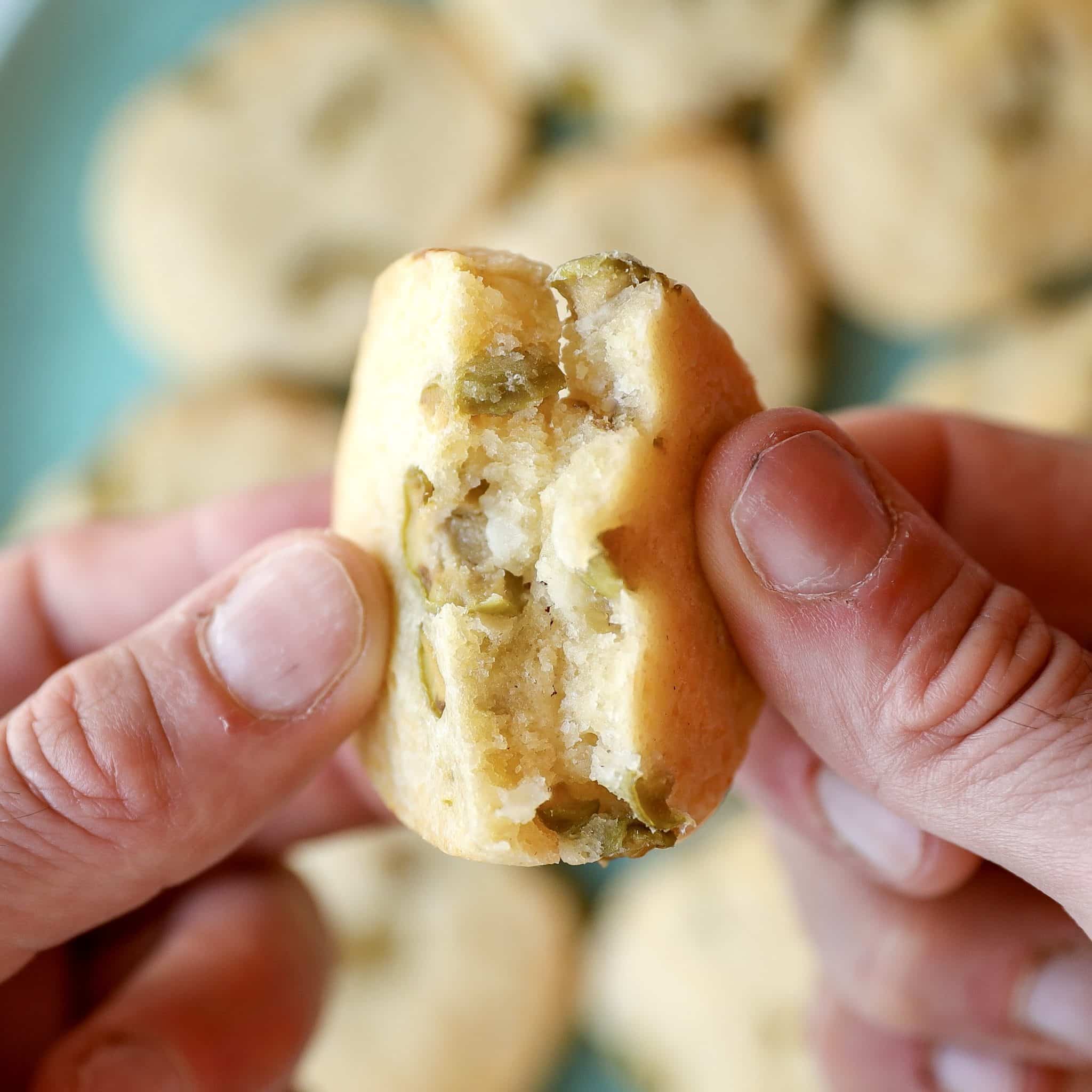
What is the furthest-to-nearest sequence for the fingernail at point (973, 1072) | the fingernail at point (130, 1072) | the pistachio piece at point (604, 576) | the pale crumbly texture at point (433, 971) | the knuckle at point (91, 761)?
the pale crumbly texture at point (433, 971)
the fingernail at point (973, 1072)
the fingernail at point (130, 1072)
the knuckle at point (91, 761)
the pistachio piece at point (604, 576)

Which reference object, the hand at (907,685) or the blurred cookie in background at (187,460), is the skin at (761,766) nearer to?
the hand at (907,685)

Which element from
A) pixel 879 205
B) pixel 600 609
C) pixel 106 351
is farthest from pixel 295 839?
pixel 879 205

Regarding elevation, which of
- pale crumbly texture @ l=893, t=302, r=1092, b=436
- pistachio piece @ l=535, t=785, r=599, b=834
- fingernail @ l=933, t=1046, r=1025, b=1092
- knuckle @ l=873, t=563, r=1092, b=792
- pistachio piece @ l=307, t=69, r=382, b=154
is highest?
pistachio piece @ l=307, t=69, r=382, b=154

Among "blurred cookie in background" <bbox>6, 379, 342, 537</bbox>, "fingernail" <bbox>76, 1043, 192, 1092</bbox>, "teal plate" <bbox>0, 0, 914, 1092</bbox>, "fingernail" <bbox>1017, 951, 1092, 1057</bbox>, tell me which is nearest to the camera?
"fingernail" <bbox>76, 1043, 192, 1092</bbox>

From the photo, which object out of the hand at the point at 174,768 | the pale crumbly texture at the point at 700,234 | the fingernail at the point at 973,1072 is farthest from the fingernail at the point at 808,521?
the pale crumbly texture at the point at 700,234

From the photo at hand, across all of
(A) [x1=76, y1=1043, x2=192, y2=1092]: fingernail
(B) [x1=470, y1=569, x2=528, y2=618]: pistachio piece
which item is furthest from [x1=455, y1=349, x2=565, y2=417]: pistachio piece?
(A) [x1=76, y1=1043, x2=192, y2=1092]: fingernail

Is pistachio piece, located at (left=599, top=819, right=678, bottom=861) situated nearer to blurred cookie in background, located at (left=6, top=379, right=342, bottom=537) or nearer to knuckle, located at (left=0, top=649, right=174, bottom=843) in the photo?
knuckle, located at (left=0, top=649, right=174, bottom=843)
